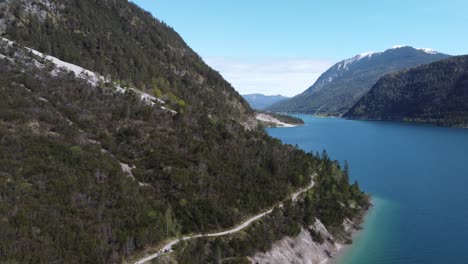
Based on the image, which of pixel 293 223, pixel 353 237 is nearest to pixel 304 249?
pixel 293 223

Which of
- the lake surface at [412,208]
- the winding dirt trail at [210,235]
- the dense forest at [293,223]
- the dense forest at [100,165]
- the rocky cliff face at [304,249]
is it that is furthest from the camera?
the lake surface at [412,208]

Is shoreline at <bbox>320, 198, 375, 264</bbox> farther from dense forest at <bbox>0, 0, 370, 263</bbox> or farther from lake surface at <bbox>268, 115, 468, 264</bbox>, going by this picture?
dense forest at <bbox>0, 0, 370, 263</bbox>

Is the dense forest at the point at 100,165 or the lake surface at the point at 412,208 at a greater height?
the dense forest at the point at 100,165

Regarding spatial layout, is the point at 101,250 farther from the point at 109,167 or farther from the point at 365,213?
the point at 365,213

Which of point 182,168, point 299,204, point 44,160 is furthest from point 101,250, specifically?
point 299,204

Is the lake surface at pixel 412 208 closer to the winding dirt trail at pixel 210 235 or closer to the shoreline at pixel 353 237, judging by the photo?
the shoreline at pixel 353 237

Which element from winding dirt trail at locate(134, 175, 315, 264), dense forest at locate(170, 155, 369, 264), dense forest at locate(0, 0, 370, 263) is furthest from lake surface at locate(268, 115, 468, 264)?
winding dirt trail at locate(134, 175, 315, 264)

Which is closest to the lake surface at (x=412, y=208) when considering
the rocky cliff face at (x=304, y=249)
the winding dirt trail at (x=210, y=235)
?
the rocky cliff face at (x=304, y=249)

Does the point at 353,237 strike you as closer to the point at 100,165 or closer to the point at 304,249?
the point at 304,249

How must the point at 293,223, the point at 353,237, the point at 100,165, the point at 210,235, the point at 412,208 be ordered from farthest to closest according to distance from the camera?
the point at 412,208 < the point at 353,237 < the point at 293,223 < the point at 100,165 < the point at 210,235
